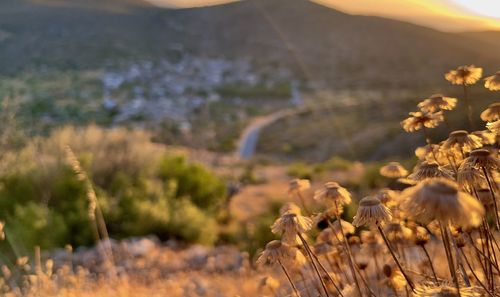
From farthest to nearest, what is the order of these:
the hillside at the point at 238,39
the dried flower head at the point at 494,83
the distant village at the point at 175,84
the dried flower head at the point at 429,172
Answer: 1. the hillside at the point at 238,39
2. the distant village at the point at 175,84
3. the dried flower head at the point at 494,83
4. the dried flower head at the point at 429,172

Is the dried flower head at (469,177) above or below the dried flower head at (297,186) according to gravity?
above

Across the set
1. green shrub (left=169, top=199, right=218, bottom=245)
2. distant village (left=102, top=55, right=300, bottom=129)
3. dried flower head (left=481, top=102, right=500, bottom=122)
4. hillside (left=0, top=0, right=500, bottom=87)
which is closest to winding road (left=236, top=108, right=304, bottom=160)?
distant village (left=102, top=55, right=300, bottom=129)

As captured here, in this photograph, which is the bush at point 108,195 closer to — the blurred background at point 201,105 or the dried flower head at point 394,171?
the blurred background at point 201,105

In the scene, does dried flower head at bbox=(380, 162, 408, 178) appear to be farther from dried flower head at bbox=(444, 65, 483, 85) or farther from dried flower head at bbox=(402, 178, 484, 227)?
dried flower head at bbox=(402, 178, 484, 227)

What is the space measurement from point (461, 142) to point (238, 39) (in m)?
70.0

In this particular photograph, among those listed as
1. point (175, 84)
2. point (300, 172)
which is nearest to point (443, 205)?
point (300, 172)

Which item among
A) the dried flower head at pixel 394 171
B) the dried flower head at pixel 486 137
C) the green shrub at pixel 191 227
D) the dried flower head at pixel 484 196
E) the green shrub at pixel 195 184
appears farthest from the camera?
the green shrub at pixel 195 184

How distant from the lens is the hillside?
152 ft

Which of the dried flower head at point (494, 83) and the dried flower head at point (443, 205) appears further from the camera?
the dried flower head at point (494, 83)

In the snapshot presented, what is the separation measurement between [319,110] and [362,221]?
36.6 meters

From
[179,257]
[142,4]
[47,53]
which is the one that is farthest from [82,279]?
[142,4]

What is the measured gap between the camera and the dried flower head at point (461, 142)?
1.96 m

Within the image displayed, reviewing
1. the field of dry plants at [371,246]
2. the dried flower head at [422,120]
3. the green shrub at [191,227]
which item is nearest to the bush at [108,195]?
the green shrub at [191,227]

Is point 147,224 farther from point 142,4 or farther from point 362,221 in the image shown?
point 142,4
